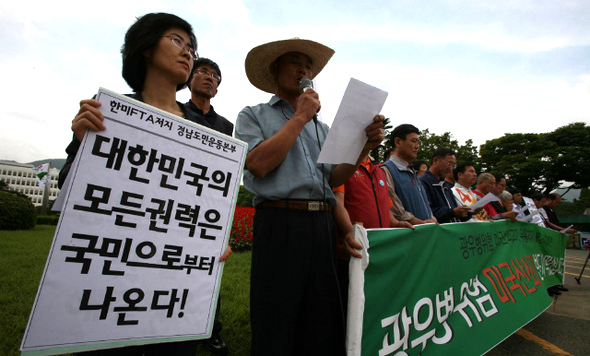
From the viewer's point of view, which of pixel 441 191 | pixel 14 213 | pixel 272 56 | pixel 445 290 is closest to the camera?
pixel 272 56

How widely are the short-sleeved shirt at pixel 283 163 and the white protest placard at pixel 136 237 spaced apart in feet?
1.14

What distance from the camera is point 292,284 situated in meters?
1.57

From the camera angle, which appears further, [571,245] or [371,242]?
[571,245]

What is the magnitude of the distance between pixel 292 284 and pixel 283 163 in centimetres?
63

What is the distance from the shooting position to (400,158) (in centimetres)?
360

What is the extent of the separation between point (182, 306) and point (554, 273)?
617 cm

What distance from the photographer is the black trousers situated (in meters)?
1.56

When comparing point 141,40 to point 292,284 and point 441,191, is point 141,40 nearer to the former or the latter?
point 292,284

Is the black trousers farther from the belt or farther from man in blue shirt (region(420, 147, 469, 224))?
man in blue shirt (region(420, 147, 469, 224))

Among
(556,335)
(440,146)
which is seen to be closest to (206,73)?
(556,335)

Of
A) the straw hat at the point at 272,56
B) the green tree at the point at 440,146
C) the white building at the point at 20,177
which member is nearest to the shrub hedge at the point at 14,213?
the straw hat at the point at 272,56

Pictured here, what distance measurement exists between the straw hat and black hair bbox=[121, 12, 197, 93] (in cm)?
55

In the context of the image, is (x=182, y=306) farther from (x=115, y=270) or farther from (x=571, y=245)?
(x=571, y=245)

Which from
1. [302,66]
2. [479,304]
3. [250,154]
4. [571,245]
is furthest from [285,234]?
[571,245]
